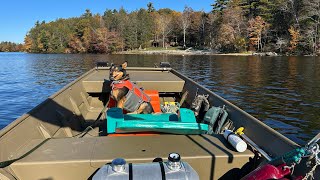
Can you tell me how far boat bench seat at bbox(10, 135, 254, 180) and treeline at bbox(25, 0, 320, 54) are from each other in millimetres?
60783

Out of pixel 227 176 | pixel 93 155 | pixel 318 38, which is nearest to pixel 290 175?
pixel 227 176

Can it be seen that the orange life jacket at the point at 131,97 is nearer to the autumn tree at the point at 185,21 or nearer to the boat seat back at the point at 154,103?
the boat seat back at the point at 154,103

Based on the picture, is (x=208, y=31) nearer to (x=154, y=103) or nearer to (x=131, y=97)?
(x=154, y=103)

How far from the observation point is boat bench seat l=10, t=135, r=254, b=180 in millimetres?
3479

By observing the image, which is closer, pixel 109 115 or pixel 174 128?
pixel 174 128

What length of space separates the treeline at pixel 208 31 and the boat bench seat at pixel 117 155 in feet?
199

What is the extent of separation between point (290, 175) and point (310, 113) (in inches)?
420

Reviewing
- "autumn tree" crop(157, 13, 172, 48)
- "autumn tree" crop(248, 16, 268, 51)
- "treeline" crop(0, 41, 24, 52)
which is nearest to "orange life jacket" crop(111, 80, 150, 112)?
"autumn tree" crop(248, 16, 268, 51)

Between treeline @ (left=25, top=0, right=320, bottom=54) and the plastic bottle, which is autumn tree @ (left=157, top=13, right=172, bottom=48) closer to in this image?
treeline @ (left=25, top=0, right=320, bottom=54)

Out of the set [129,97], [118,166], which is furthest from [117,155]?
[129,97]

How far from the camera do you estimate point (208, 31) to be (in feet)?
276

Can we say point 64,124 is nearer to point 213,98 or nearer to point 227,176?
point 213,98

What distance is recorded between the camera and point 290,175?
9.57 feet

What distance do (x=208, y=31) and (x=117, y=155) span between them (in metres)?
83.5
